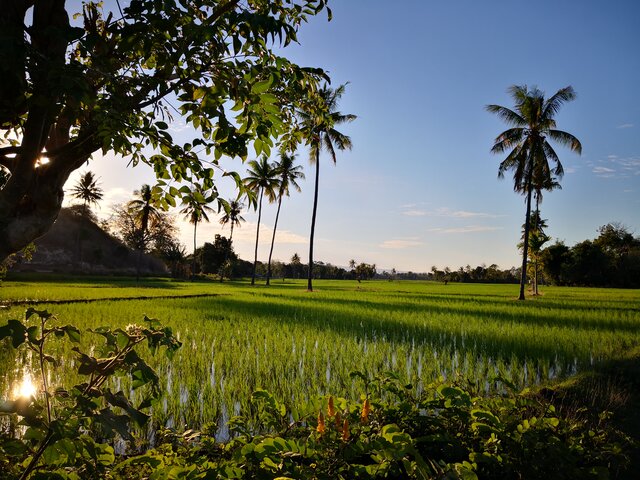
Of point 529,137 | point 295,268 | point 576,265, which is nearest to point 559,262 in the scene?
point 576,265

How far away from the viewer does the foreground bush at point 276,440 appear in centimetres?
129

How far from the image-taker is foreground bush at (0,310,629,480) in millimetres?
1292

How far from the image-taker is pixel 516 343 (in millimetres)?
7746

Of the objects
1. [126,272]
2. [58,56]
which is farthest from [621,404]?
[126,272]

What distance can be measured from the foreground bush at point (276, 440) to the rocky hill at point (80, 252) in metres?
42.4

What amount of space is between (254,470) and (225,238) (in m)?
54.7

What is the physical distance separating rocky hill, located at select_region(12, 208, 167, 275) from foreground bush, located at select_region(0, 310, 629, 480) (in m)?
42.4

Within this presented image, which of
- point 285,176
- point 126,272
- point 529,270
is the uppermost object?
point 285,176

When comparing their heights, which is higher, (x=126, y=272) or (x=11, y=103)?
(x=11, y=103)

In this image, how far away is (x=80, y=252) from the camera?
40812mm

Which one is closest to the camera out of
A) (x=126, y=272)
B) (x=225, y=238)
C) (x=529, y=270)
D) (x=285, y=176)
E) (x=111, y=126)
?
(x=111, y=126)

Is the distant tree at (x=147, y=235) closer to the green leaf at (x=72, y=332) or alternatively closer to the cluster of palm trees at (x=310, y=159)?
the cluster of palm trees at (x=310, y=159)

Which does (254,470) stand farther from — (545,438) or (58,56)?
(58,56)

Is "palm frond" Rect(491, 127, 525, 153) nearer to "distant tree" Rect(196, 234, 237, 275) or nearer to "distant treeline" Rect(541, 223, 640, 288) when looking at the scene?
"distant treeline" Rect(541, 223, 640, 288)
